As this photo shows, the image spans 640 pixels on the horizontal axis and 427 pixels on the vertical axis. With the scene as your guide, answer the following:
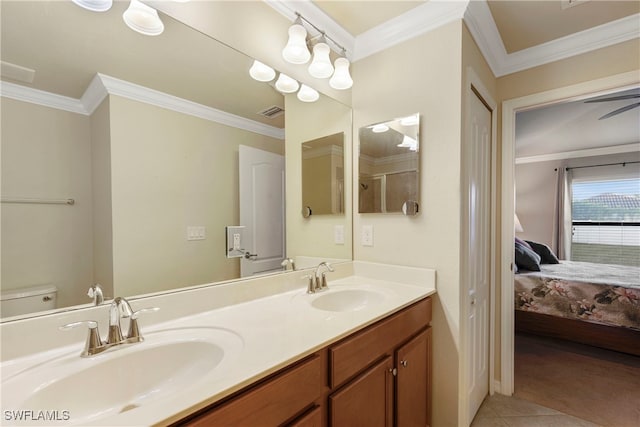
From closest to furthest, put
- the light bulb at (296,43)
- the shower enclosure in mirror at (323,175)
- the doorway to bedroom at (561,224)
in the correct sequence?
the light bulb at (296,43) < the shower enclosure in mirror at (323,175) < the doorway to bedroom at (561,224)

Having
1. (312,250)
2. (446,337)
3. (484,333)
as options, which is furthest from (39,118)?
(484,333)

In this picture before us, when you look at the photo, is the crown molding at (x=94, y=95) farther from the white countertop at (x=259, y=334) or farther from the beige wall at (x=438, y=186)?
the beige wall at (x=438, y=186)

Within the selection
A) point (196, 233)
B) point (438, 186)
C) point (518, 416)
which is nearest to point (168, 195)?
point (196, 233)

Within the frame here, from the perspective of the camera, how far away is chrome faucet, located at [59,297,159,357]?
0.78m

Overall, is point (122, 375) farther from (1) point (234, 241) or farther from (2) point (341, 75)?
(2) point (341, 75)

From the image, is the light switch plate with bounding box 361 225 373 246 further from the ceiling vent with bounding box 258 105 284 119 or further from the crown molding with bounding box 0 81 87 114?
the crown molding with bounding box 0 81 87 114

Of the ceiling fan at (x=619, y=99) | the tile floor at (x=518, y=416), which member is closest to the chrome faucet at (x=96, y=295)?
the tile floor at (x=518, y=416)

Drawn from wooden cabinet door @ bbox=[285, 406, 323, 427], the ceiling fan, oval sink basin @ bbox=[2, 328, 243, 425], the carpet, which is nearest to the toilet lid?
oval sink basin @ bbox=[2, 328, 243, 425]

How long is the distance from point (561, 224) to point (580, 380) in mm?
3359

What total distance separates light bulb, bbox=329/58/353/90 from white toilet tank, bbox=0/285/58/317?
1.58m

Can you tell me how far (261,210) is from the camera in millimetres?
1454

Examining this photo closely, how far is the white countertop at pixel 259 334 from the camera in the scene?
1.89 feet

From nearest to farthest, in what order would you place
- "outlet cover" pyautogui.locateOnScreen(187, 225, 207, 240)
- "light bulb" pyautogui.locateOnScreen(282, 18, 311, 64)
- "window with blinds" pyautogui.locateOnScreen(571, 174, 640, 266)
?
"outlet cover" pyautogui.locateOnScreen(187, 225, 207, 240)
"light bulb" pyautogui.locateOnScreen(282, 18, 311, 64)
"window with blinds" pyautogui.locateOnScreen(571, 174, 640, 266)

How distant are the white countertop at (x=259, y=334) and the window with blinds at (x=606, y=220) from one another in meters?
4.80
